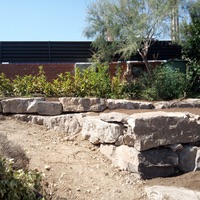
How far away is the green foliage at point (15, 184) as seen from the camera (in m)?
3.20

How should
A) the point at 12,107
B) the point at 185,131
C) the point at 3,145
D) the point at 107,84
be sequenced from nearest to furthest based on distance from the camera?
the point at 3,145, the point at 185,131, the point at 12,107, the point at 107,84

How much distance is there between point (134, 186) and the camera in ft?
16.0

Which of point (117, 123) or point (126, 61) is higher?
point (126, 61)

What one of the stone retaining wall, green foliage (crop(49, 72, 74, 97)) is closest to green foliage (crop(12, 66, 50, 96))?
green foliage (crop(49, 72, 74, 97))

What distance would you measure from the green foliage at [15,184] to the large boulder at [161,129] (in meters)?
1.88

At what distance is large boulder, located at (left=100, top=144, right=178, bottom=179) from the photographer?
197 inches

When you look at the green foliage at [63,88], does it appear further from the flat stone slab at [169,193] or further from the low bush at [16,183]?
the low bush at [16,183]

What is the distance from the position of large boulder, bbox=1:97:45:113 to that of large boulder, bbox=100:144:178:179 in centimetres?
195

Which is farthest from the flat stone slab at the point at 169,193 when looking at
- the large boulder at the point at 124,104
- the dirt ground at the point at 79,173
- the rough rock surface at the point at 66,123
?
the large boulder at the point at 124,104

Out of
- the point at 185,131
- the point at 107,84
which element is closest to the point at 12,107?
the point at 107,84

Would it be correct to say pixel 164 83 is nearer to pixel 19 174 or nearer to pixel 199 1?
pixel 199 1

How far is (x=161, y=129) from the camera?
5176 mm

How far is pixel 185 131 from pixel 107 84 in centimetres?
232

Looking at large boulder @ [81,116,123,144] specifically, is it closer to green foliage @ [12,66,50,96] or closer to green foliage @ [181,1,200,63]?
green foliage @ [12,66,50,96]
